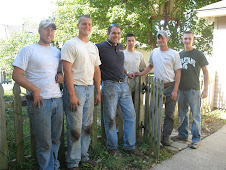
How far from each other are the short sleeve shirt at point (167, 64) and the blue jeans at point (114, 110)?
0.71 m

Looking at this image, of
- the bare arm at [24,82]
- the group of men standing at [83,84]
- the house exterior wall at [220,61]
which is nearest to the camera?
the bare arm at [24,82]

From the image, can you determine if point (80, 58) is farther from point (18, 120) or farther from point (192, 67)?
point (192, 67)

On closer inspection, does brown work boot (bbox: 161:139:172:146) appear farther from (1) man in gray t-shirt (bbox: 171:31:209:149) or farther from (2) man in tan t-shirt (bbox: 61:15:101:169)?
(2) man in tan t-shirt (bbox: 61:15:101:169)

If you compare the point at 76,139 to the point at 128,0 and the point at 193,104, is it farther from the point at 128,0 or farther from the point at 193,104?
the point at 128,0

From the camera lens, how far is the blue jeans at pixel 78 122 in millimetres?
2863

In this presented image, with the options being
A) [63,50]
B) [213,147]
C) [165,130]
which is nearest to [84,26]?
[63,50]

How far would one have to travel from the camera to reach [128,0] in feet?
39.2

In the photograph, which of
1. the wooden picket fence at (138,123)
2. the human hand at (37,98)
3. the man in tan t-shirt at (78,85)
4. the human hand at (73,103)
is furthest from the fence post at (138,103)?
the human hand at (37,98)

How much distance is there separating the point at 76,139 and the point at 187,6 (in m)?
11.7

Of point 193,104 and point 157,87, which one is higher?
point 157,87

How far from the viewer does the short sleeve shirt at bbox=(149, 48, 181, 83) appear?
374 cm

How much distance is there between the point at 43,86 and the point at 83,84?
0.55 metres

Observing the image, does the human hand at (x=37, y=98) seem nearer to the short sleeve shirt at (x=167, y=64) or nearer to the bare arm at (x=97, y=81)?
the bare arm at (x=97, y=81)

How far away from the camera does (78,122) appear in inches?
114
